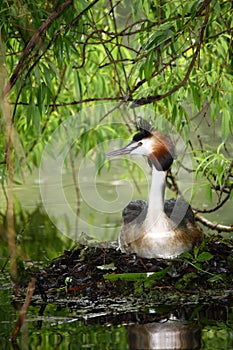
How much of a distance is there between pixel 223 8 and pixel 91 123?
909 millimetres

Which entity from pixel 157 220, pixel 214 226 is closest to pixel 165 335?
pixel 157 220

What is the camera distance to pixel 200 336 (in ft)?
5.74

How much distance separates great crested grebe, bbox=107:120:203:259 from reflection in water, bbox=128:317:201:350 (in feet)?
1.42

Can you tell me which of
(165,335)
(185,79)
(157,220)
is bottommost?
(165,335)

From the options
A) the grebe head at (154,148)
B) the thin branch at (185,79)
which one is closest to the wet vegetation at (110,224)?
the thin branch at (185,79)

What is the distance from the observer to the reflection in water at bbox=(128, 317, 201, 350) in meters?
1.69

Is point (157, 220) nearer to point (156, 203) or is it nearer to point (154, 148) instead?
point (156, 203)

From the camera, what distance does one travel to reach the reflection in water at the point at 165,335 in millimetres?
1688

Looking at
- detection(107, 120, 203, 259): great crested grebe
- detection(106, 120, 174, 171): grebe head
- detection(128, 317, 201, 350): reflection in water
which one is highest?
detection(106, 120, 174, 171): grebe head

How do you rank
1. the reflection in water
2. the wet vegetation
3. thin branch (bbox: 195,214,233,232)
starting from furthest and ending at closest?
thin branch (bbox: 195,214,233,232), the wet vegetation, the reflection in water

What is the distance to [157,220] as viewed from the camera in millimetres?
2330

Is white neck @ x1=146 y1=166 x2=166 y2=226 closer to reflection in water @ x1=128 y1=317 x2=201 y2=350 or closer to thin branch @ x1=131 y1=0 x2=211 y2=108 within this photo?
thin branch @ x1=131 y1=0 x2=211 y2=108

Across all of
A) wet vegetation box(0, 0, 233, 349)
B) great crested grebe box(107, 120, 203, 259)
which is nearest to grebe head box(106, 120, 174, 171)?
great crested grebe box(107, 120, 203, 259)

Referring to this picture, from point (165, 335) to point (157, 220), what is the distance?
602mm
